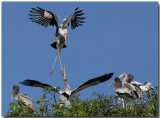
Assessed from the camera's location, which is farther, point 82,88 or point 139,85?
point 139,85

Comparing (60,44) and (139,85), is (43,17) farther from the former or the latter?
(139,85)

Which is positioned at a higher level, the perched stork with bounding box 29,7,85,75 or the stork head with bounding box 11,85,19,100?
the perched stork with bounding box 29,7,85,75

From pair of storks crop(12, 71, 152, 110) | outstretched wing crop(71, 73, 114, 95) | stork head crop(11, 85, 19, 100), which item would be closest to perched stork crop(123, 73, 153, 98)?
pair of storks crop(12, 71, 152, 110)

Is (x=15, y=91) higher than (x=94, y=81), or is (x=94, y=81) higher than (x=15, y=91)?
(x=15, y=91)

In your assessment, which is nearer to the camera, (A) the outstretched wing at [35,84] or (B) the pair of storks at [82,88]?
(A) the outstretched wing at [35,84]

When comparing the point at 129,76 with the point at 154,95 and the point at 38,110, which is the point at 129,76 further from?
the point at 38,110

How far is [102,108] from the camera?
45.7ft

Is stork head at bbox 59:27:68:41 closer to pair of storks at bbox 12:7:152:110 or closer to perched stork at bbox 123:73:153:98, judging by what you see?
pair of storks at bbox 12:7:152:110

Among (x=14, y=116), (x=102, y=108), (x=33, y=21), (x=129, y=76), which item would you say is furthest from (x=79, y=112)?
(x=129, y=76)

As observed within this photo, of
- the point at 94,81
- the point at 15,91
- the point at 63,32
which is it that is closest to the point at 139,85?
the point at 94,81

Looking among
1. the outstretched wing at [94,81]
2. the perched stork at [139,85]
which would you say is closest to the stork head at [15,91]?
the outstretched wing at [94,81]

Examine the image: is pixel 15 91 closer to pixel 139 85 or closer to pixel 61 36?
pixel 61 36

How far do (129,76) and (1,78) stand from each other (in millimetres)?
7817

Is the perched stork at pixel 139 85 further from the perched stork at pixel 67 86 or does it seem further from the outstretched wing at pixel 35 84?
the outstretched wing at pixel 35 84
